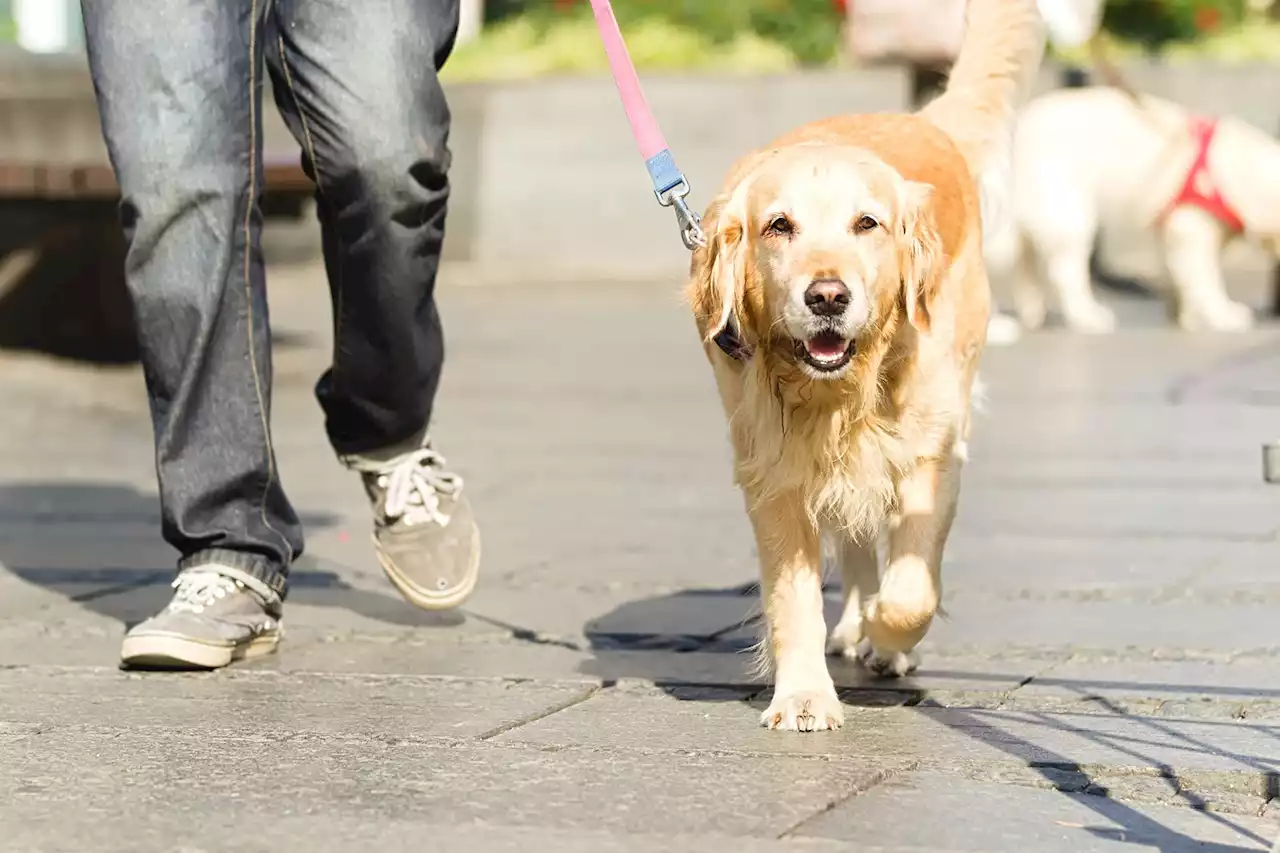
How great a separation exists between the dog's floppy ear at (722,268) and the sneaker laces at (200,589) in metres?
0.99

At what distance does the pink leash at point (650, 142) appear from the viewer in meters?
3.61

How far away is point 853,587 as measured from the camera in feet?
13.2

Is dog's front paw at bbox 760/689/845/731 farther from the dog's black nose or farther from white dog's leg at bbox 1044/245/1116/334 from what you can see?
white dog's leg at bbox 1044/245/1116/334

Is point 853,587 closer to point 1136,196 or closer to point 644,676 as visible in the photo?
point 644,676

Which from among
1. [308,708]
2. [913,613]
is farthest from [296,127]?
[913,613]

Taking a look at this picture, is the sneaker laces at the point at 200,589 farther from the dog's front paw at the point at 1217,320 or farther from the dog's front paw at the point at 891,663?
the dog's front paw at the point at 1217,320

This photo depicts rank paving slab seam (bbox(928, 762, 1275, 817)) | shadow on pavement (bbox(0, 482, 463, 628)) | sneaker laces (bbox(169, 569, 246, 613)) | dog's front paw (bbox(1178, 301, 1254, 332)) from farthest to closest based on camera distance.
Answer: dog's front paw (bbox(1178, 301, 1254, 332)) → shadow on pavement (bbox(0, 482, 463, 628)) → sneaker laces (bbox(169, 569, 246, 613)) → paving slab seam (bbox(928, 762, 1275, 817))

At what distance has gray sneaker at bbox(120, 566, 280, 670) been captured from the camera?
3.63 metres

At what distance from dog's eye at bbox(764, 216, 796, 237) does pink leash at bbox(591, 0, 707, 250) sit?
205 mm

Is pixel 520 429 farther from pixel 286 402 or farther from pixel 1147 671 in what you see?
pixel 1147 671

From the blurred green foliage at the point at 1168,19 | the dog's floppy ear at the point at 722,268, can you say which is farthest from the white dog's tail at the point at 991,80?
the blurred green foliage at the point at 1168,19

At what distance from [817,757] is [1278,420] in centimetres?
421

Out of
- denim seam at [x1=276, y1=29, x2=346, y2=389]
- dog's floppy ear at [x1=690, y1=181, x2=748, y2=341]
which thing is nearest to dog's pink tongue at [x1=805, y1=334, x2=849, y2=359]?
dog's floppy ear at [x1=690, y1=181, x2=748, y2=341]

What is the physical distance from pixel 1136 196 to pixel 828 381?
6.92 m
